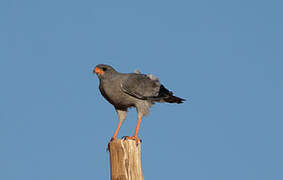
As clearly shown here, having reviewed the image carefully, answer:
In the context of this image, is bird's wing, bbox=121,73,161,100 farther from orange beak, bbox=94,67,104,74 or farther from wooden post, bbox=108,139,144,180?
wooden post, bbox=108,139,144,180

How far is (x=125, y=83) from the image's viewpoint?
931cm

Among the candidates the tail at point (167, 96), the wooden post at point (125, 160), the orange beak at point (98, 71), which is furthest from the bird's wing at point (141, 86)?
the wooden post at point (125, 160)

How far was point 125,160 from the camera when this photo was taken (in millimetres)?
6145

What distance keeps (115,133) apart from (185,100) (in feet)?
7.74

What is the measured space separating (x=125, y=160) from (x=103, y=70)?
3.68 metres

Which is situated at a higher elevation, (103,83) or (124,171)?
(103,83)

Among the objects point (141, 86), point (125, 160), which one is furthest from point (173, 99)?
point (125, 160)

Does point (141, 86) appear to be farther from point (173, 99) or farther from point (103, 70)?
point (173, 99)

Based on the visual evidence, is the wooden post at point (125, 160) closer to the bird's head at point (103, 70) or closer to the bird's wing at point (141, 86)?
the bird's wing at point (141, 86)

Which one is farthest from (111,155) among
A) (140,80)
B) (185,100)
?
(185,100)

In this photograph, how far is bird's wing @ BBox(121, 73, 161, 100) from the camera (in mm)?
9320

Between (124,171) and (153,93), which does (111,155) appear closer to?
(124,171)

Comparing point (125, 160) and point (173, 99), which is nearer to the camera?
point (125, 160)

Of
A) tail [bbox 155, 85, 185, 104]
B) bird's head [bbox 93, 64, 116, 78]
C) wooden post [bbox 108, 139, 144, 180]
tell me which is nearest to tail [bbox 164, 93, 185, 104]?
tail [bbox 155, 85, 185, 104]
